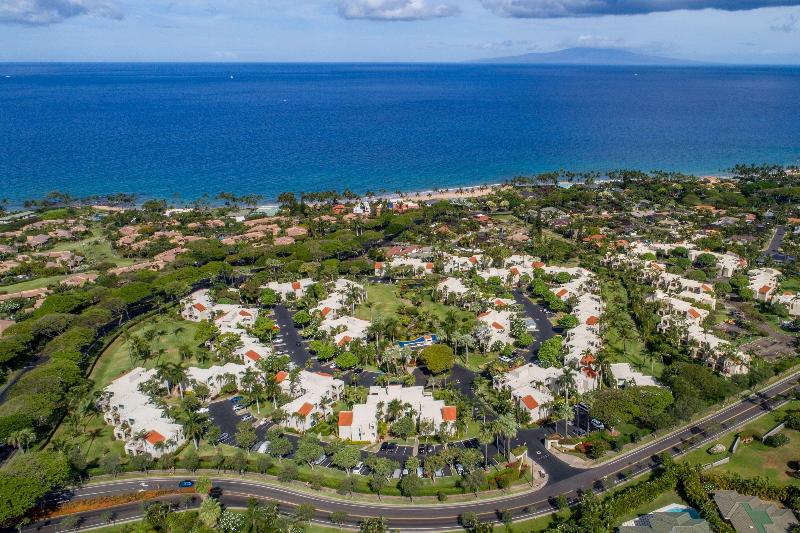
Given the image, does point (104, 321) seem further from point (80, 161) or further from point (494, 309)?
point (80, 161)

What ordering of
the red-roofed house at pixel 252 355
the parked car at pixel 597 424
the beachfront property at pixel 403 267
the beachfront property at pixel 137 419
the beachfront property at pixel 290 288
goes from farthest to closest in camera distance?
1. the beachfront property at pixel 403 267
2. the beachfront property at pixel 290 288
3. the red-roofed house at pixel 252 355
4. the parked car at pixel 597 424
5. the beachfront property at pixel 137 419

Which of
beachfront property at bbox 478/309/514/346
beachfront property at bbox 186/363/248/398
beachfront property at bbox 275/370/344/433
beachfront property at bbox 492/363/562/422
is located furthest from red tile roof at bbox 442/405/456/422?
beachfront property at bbox 186/363/248/398

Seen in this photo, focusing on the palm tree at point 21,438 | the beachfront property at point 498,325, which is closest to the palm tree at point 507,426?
the beachfront property at point 498,325

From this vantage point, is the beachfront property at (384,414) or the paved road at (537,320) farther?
the paved road at (537,320)

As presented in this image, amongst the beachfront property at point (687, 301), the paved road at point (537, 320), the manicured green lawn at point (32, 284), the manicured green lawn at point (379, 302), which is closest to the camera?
the beachfront property at point (687, 301)

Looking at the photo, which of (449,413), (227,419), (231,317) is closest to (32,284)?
(231,317)

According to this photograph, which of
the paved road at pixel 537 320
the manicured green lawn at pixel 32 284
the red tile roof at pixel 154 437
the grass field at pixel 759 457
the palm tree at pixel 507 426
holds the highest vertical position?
the manicured green lawn at pixel 32 284

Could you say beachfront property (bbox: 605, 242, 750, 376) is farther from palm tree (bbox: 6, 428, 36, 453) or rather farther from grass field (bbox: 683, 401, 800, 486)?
palm tree (bbox: 6, 428, 36, 453)

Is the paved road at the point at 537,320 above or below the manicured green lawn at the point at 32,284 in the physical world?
below

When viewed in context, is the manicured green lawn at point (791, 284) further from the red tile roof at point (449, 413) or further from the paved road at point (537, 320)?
the red tile roof at point (449, 413)
